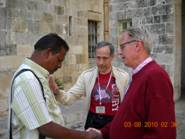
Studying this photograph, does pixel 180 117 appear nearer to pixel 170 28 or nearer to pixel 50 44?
pixel 170 28

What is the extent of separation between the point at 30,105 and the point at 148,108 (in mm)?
781

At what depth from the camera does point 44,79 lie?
8.78 feet

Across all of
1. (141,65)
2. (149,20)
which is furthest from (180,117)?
(141,65)

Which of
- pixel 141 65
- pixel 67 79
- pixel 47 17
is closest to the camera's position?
pixel 141 65

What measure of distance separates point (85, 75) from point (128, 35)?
1366 millimetres

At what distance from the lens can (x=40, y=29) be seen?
436 inches

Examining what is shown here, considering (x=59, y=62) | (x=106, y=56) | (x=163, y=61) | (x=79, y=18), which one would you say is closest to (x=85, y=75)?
(x=106, y=56)

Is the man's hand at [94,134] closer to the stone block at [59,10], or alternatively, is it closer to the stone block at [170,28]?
the stone block at [170,28]

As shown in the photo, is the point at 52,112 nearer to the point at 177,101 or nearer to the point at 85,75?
the point at 85,75

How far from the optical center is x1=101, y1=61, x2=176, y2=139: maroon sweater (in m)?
2.40

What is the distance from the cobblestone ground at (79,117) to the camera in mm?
6852

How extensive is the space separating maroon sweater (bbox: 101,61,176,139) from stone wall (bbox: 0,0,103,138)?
4.70m

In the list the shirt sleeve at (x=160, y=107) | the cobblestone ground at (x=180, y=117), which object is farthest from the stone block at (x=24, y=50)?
the shirt sleeve at (x=160, y=107)
